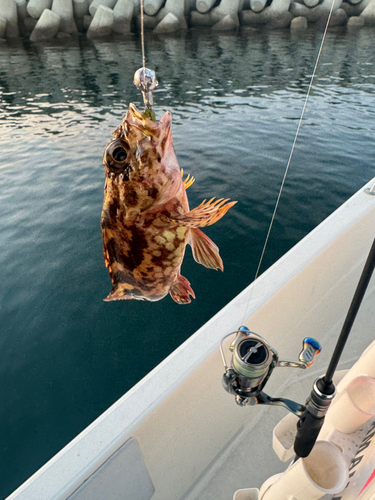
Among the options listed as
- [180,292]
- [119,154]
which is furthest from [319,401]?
[119,154]

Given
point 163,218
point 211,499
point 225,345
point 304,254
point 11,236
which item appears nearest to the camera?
point 163,218

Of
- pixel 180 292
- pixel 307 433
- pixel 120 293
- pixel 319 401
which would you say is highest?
pixel 120 293

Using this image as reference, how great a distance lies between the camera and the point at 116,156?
4.45 feet

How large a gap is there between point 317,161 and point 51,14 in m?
22.4

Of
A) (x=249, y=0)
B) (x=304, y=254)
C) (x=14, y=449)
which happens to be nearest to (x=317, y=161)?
(x=304, y=254)

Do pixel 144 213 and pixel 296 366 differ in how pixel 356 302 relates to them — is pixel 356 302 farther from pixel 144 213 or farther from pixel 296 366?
pixel 144 213

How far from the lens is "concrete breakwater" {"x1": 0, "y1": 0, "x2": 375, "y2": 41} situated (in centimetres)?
2383

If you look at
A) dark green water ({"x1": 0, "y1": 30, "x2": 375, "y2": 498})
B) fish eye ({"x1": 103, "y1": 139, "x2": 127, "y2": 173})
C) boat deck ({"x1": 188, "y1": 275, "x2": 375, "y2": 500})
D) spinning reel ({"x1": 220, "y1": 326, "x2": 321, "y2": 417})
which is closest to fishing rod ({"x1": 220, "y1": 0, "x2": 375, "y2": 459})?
spinning reel ({"x1": 220, "y1": 326, "x2": 321, "y2": 417})

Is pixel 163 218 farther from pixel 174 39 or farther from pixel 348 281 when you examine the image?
pixel 174 39

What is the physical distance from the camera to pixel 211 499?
2758mm

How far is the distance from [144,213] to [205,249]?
0.32 m

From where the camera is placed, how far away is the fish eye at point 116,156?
133cm

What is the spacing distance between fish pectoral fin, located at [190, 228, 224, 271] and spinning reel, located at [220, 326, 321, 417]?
0.43 meters

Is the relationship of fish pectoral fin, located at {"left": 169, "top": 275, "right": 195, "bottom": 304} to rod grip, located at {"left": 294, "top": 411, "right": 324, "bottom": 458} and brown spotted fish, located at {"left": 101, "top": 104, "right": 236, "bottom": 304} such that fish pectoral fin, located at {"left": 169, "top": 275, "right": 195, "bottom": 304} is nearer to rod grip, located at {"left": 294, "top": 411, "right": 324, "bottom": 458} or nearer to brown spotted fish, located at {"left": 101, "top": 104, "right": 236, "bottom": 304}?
brown spotted fish, located at {"left": 101, "top": 104, "right": 236, "bottom": 304}
